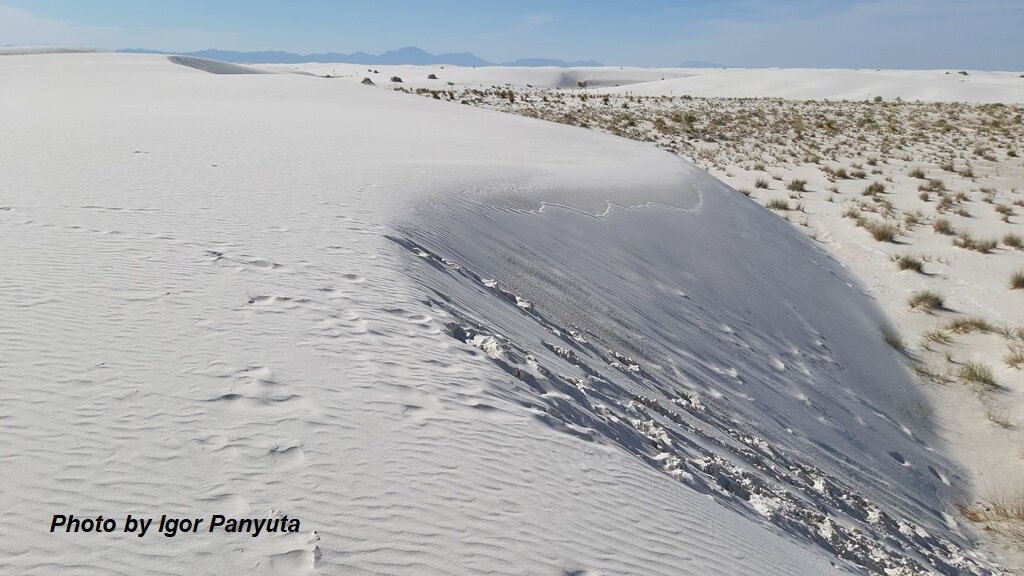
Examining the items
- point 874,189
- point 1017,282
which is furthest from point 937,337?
point 874,189

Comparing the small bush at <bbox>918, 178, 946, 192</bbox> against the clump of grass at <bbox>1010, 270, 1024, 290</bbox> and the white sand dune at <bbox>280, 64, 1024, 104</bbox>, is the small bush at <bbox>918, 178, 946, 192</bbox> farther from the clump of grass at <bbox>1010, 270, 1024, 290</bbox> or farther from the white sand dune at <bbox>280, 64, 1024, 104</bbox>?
the white sand dune at <bbox>280, 64, 1024, 104</bbox>

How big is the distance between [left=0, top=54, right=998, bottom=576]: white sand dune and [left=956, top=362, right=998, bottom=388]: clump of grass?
0.60m

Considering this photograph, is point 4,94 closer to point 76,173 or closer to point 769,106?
point 76,173

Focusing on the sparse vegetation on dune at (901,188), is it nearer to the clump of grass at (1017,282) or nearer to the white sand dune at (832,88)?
the clump of grass at (1017,282)

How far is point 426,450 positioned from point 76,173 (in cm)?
485

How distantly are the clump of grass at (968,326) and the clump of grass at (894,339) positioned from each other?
2.07ft

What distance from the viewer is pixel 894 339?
7.27 metres

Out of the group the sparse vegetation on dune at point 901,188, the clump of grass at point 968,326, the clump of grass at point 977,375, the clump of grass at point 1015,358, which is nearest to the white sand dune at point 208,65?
the sparse vegetation on dune at point 901,188

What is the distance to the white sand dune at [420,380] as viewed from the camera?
2.05m

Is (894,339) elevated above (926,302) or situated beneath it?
situated beneath

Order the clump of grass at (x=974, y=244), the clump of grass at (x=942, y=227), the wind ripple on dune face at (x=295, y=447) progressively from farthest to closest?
the clump of grass at (x=942, y=227), the clump of grass at (x=974, y=244), the wind ripple on dune face at (x=295, y=447)

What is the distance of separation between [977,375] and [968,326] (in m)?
1.36

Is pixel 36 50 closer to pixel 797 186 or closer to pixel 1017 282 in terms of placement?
pixel 797 186

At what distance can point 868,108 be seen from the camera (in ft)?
99.6
